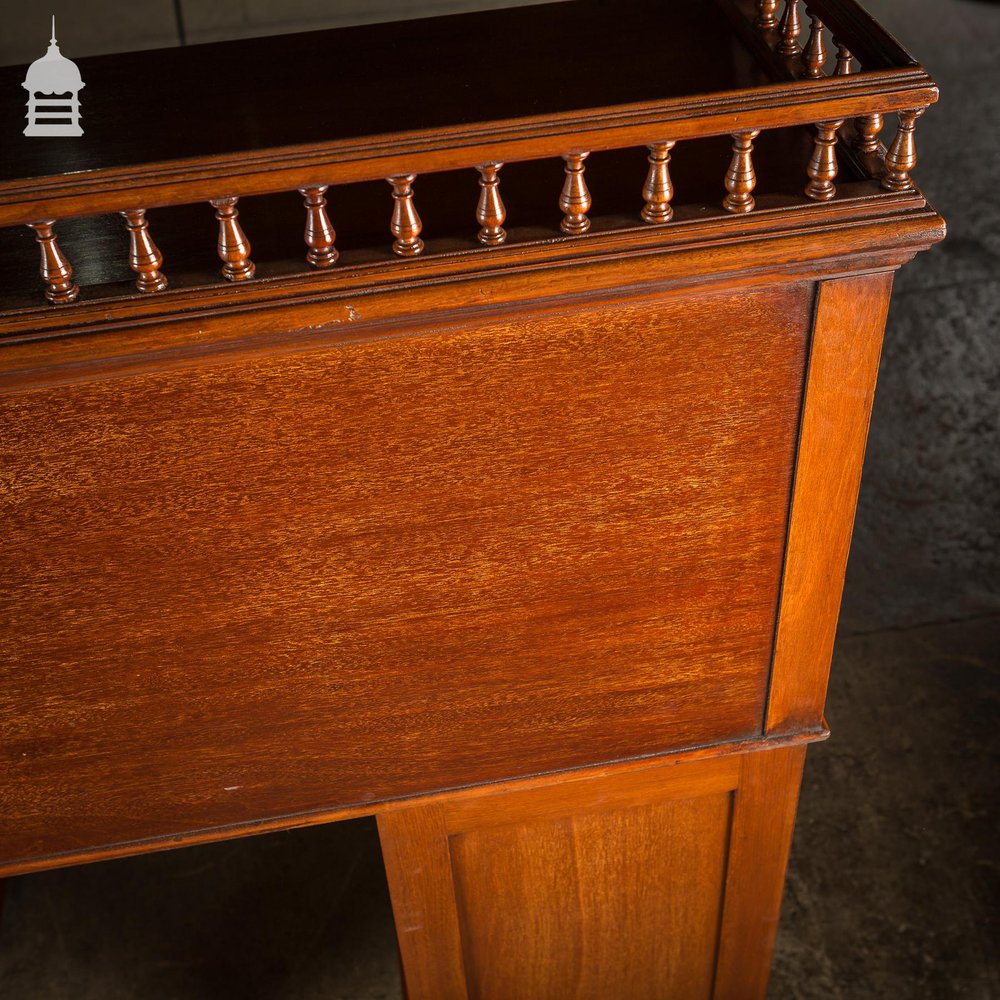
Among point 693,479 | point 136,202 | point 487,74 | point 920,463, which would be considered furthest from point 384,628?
point 920,463

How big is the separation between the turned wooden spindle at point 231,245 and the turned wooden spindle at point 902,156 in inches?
19.1

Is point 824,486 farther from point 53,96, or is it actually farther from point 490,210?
point 53,96

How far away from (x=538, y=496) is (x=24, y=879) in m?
1.58

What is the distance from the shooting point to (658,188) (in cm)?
93

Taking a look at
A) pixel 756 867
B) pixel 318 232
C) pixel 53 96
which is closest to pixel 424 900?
pixel 756 867

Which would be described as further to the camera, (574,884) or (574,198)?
(574,884)

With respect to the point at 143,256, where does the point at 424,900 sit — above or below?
below

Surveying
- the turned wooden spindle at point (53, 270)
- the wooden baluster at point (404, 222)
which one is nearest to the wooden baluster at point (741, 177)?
the wooden baluster at point (404, 222)

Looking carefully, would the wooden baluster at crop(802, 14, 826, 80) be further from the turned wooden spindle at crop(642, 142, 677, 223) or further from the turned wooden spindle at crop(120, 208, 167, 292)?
the turned wooden spindle at crop(120, 208, 167, 292)

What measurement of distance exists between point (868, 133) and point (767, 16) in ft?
1.23

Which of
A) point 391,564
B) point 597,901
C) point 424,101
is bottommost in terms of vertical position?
point 597,901

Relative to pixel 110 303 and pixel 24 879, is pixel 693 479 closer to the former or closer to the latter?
pixel 110 303

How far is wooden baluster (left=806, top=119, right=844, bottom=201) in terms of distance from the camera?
93 centimetres

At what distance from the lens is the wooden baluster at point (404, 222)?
90 cm
